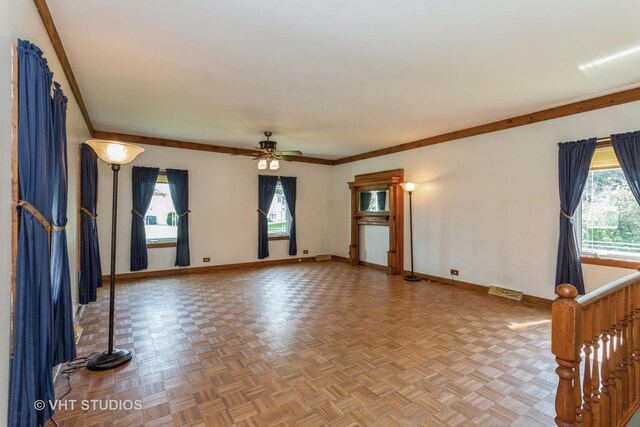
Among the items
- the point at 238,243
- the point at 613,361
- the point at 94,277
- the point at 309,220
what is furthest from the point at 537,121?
the point at 94,277

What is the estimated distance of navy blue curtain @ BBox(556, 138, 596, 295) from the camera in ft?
12.8

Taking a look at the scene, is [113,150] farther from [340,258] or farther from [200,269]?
[340,258]

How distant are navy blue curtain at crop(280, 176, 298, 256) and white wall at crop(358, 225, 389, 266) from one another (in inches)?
64.2

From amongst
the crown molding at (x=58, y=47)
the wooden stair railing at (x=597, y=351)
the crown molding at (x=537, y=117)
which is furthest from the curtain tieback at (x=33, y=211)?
the crown molding at (x=537, y=117)

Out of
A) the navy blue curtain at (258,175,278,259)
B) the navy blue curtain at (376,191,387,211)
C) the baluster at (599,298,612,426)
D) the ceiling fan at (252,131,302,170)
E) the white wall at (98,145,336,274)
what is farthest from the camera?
the navy blue curtain at (258,175,278,259)

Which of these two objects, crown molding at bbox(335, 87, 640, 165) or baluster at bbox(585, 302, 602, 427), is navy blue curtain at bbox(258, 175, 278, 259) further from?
baluster at bbox(585, 302, 602, 427)

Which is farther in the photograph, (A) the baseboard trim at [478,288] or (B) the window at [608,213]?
(A) the baseboard trim at [478,288]

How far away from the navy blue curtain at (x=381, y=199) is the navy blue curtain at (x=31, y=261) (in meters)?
5.87

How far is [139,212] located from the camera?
5.88m

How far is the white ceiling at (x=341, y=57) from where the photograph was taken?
7.24 feet

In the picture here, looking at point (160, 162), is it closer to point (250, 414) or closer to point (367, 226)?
point (367, 226)

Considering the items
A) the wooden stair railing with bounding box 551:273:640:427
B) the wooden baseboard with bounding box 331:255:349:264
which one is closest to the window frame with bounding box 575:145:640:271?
the wooden stair railing with bounding box 551:273:640:427

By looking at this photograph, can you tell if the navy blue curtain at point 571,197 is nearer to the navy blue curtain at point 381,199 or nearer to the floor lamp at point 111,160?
the navy blue curtain at point 381,199

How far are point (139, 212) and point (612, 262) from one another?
7.19 m
